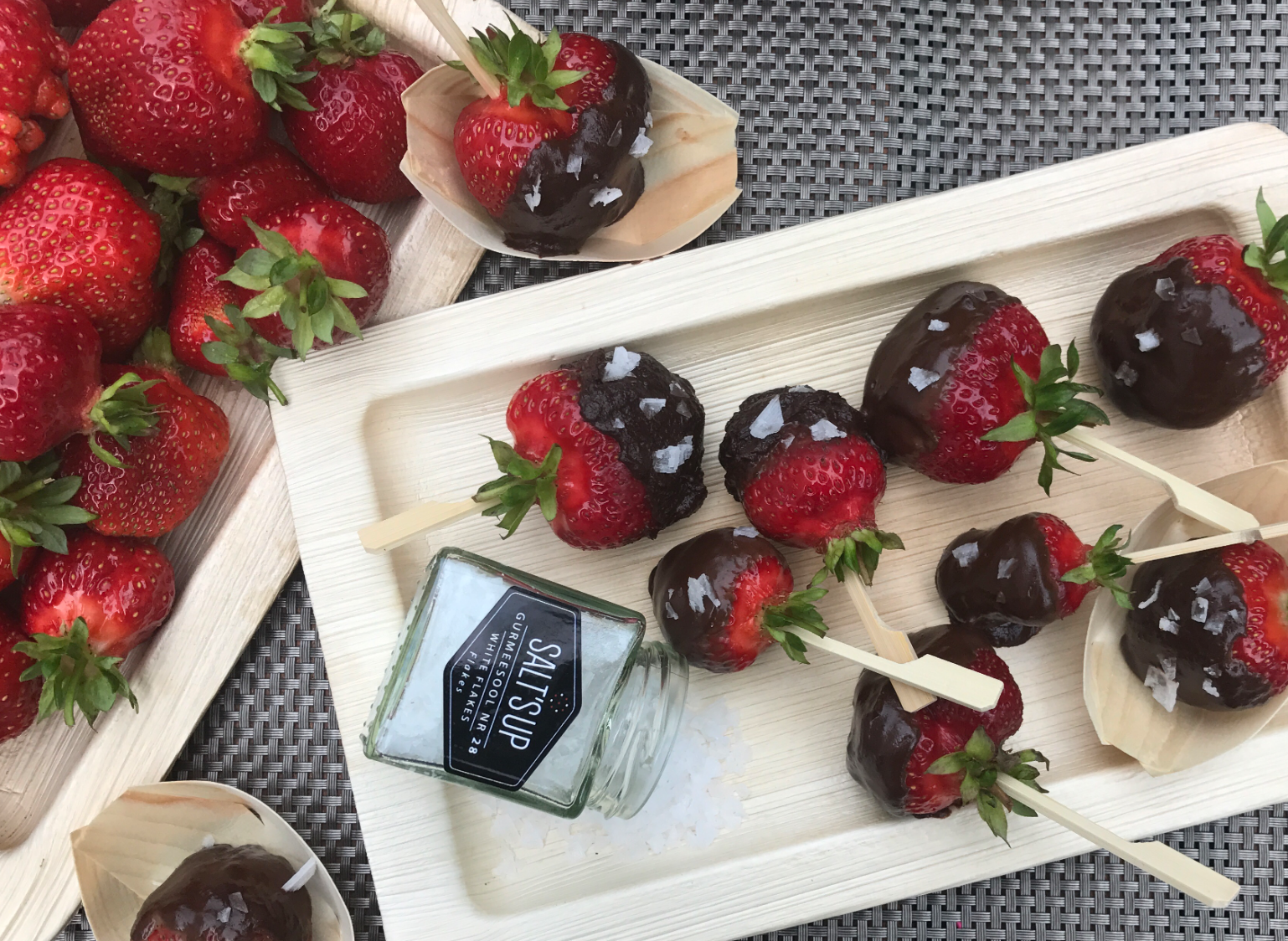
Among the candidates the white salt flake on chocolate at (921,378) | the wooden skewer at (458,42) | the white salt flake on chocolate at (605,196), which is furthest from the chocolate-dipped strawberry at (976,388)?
the wooden skewer at (458,42)

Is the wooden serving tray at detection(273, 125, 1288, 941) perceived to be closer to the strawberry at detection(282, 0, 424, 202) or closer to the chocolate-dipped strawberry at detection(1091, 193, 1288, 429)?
the chocolate-dipped strawberry at detection(1091, 193, 1288, 429)

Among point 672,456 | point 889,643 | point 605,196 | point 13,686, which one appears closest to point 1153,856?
point 889,643

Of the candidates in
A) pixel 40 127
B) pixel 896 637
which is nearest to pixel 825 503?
pixel 896 637

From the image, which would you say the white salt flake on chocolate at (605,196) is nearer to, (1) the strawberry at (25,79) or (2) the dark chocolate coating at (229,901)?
(1) the strawberry at (25,79)

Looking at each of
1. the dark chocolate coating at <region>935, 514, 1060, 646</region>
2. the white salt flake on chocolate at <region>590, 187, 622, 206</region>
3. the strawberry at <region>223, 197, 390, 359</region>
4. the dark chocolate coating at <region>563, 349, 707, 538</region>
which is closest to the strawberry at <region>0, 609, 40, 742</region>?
the strawberry at <region>223, 197, 390, 359</region>

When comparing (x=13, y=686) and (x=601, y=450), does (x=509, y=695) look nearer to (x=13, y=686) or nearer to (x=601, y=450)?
(x=601, y=450)
